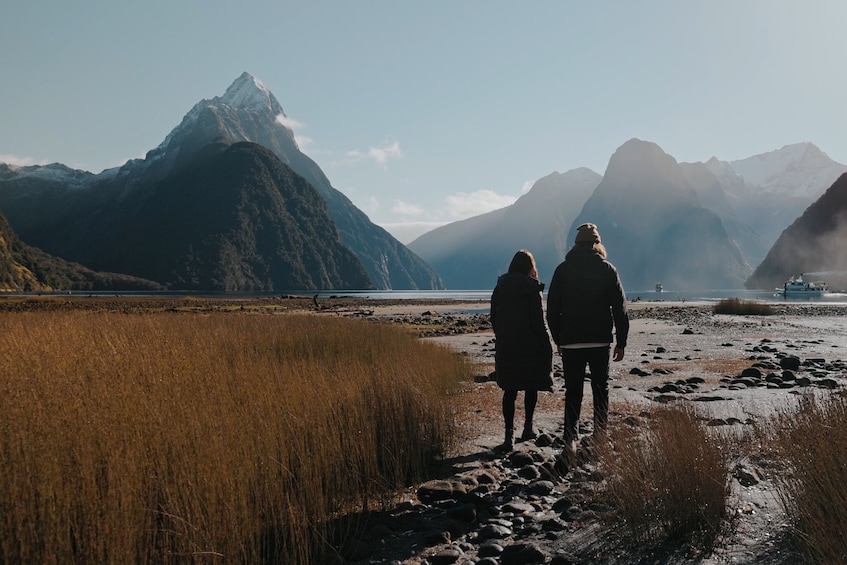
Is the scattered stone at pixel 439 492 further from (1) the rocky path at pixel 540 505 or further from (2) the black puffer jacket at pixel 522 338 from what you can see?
(2) the black puffer jacket at pixel 522 338

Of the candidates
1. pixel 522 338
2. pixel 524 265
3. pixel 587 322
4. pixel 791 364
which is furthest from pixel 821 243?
pixel 587 322

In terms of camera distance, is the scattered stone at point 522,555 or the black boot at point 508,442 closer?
the scattered stone at point 522,555

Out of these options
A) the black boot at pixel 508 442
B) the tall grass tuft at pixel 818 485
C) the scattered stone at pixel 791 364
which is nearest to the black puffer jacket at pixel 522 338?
the black boot at pixel 508 442

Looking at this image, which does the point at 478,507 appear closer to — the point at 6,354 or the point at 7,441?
the point at 7,441

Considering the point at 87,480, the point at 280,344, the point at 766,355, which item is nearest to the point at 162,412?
the point at 87,480

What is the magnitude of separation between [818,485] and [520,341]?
3648 millimetres

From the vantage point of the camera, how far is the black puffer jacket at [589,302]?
6168mm

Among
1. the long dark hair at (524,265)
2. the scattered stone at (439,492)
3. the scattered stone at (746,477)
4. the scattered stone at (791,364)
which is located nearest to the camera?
the scattered stone at (746,477)

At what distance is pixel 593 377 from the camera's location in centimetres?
624

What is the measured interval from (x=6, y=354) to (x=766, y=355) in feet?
66.0

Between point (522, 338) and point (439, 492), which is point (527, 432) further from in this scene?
point (439, 492)

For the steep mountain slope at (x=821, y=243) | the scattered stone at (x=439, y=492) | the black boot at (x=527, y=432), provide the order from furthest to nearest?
the steep mountain slope at (x=821, y=243), the black boot at (x=527, y=432), the scattered stone at (x=439, y=492)

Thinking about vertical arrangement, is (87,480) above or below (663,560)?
above

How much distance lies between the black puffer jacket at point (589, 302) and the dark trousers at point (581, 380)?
0.15 metres
